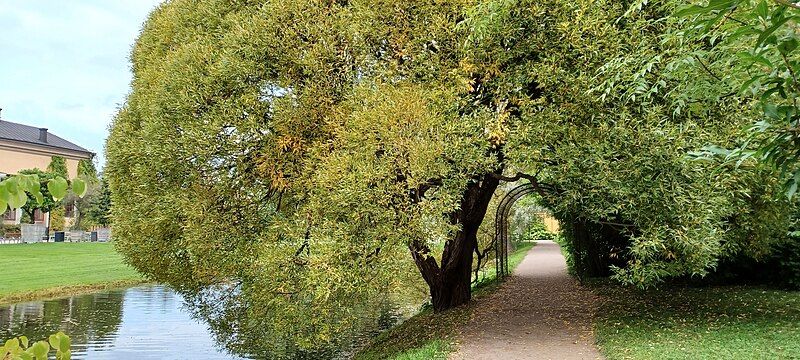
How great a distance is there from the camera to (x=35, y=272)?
22109 mm

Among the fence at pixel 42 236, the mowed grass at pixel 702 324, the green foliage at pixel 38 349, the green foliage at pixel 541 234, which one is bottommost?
the mowed grass at pixel 702 324

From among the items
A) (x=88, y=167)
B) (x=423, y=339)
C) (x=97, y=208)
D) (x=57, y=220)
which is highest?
(x=88, y=167)

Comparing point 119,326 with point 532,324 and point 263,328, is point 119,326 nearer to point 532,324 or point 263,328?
point 263,328

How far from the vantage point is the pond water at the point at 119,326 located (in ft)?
38.0

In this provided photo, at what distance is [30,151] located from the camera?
139 ft

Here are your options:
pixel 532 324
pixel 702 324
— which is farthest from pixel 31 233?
pixel 702 324

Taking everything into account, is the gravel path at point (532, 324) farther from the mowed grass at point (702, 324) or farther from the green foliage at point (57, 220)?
the green foliage at point (57, 220)

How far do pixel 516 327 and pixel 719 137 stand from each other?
13.5 feet

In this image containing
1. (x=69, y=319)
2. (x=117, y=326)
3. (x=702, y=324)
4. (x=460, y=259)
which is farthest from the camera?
(x=69, y=319)

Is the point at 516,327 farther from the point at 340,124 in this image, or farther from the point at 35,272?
the point at 35,272

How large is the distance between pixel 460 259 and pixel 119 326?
9067 mm

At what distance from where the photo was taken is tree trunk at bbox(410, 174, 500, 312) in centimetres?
1037

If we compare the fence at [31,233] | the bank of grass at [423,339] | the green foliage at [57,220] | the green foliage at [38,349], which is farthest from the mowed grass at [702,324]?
the green foliage at [57,220]

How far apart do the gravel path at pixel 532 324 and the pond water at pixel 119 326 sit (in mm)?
Answer: 3260
